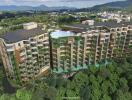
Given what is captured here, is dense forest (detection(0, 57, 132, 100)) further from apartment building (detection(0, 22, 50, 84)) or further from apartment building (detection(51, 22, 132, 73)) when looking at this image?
apartment building (detection(51, 22, 132, 73))

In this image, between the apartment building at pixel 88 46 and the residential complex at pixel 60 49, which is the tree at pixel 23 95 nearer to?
the residential complex at pixel 60 49

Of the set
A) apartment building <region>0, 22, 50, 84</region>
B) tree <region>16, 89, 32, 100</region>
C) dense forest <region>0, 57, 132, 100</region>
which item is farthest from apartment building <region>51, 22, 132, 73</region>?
tree <region>16, 89, 32, 100</region>

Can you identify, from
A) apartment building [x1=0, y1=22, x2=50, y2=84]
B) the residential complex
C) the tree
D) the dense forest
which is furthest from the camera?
the residential complex

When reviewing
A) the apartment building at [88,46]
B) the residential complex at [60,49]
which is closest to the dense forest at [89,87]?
the residential complex at [60,49]

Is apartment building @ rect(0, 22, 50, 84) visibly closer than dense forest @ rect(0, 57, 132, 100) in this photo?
No

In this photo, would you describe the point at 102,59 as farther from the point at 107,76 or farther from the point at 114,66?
the point at 107,76

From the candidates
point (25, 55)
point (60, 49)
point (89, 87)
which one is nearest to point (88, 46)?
point (60, 49)
